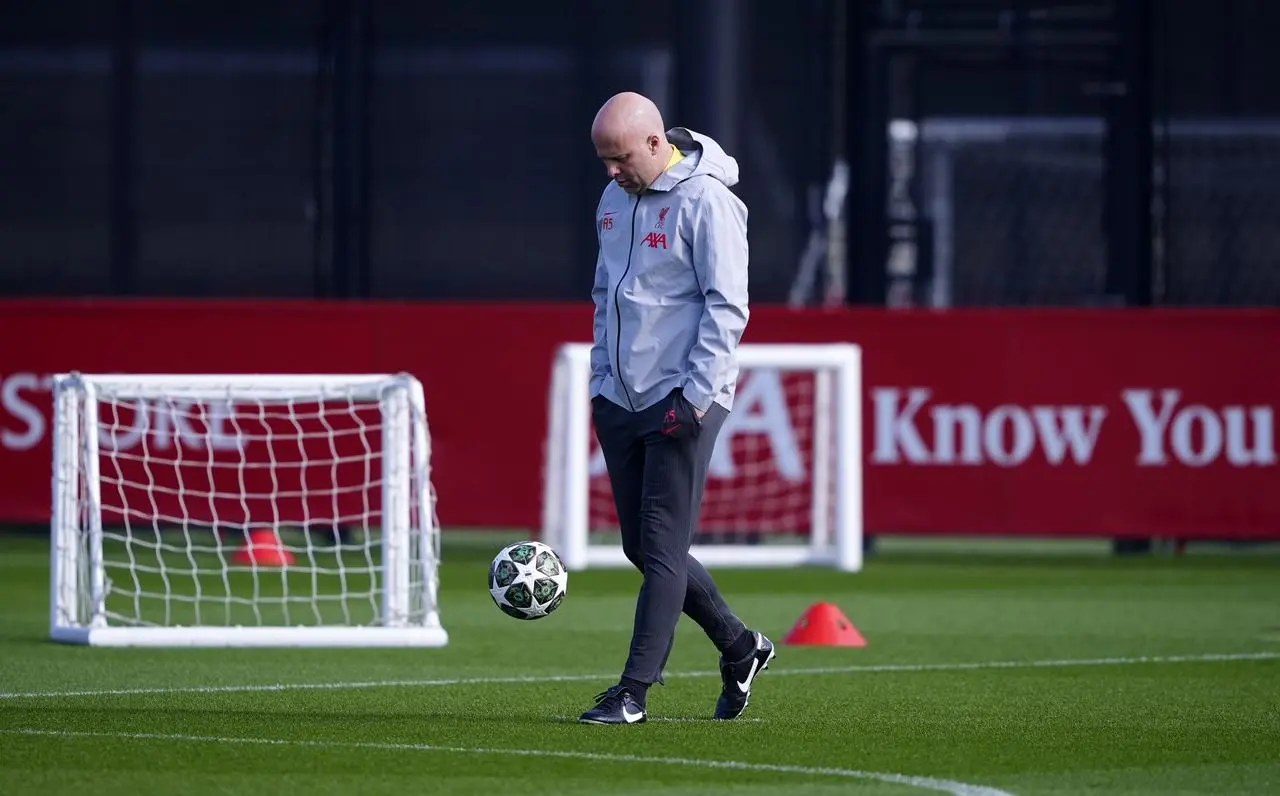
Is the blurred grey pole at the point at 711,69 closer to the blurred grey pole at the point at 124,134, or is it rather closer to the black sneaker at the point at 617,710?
the blurred grey pole at the point at 124,134

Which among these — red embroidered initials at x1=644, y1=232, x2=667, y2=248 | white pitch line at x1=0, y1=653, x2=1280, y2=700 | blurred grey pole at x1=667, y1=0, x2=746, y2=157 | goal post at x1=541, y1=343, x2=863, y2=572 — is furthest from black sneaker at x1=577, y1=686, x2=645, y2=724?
blurred grey pole at x1=667, y1=0, x2=746, y2=157

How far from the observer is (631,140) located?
675 centimetres

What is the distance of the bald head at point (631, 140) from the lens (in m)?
6.74

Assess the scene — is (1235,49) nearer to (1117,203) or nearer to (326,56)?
(1117,203)

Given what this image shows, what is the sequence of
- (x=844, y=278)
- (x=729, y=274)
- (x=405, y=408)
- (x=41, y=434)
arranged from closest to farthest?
(x=729, y=274) < (x=405, y=408) < (x=41, y=434) < (x=844, y=278)

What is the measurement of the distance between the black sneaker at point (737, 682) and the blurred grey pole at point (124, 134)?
10.8 meters

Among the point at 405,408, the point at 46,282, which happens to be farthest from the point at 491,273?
the point at 405,408

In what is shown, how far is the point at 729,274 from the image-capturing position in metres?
6.79

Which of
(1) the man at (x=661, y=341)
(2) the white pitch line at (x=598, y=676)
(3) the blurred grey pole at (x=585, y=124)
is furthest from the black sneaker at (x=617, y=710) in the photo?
(3) the blurred grey pole at (x=585, y=124)

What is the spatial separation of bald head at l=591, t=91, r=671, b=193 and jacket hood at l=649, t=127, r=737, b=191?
40 millimetres

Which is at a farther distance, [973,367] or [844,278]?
[844,278]

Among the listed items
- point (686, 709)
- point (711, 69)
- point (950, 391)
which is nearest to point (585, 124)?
→ point (711, 69)

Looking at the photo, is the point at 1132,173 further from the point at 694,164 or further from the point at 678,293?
the point at 678,293

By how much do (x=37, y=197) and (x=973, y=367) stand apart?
6785 mm
